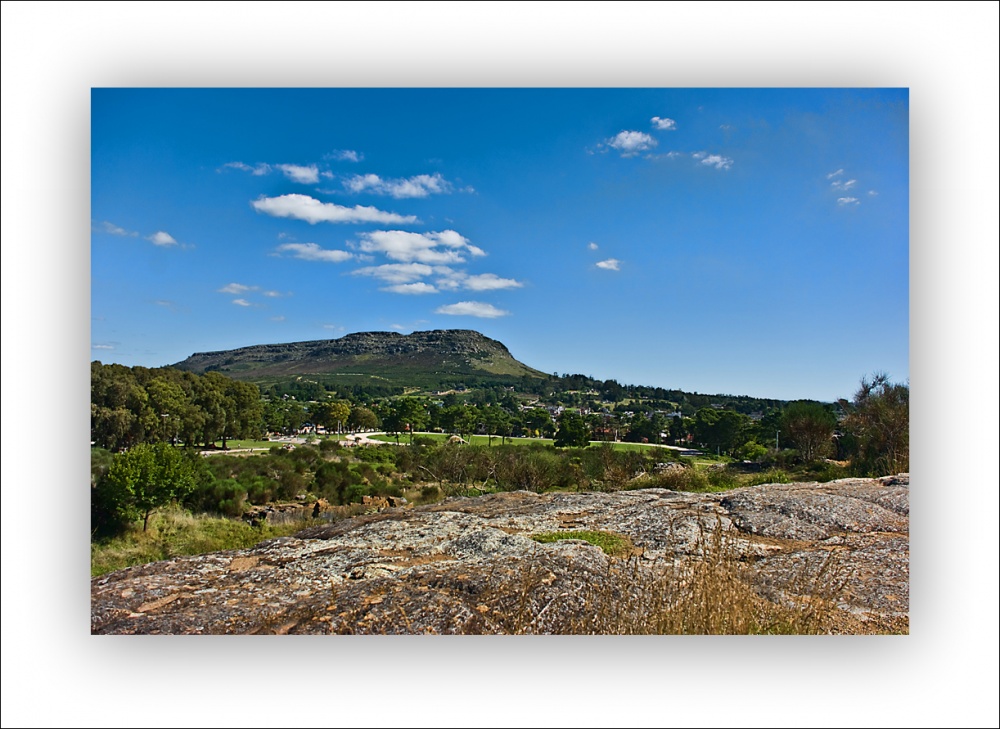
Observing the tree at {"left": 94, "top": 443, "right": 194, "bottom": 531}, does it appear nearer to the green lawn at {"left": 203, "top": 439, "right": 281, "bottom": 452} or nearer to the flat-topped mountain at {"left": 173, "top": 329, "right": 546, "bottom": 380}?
the green lawn at {"left": 203, "top": 439, "right": 281, "bottom": 452}

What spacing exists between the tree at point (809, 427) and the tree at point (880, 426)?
20 centimetres

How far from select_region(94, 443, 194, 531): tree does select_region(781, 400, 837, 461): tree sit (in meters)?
5.24

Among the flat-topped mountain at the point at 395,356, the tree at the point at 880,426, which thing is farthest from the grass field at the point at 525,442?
the tree at the point at 880,426

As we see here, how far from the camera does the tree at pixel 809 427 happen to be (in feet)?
17.7

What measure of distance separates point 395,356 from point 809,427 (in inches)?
156

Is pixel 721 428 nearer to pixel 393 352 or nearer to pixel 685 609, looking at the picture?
pixel 685 609

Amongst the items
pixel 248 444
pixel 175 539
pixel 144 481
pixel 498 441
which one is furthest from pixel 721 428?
pixel 144 481

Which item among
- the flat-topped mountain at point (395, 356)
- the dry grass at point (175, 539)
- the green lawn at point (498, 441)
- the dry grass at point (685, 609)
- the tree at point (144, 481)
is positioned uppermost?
the flat-topped mountain at point (395, 356)

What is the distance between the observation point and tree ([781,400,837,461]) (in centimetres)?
541

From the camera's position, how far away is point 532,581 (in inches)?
156

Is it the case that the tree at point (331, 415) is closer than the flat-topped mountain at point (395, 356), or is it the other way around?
the flat-topped mountain at point (395, 356)

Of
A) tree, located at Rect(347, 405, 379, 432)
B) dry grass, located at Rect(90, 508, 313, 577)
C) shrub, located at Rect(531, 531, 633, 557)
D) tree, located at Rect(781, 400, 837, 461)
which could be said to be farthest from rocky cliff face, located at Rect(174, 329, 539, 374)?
tree, located at Rect(781, 400, 837, 461)

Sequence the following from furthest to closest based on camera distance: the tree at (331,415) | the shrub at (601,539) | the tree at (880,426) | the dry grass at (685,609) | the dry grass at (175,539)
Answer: the tree at (331,415)
the tree at (880,426)
the shrub at (601,539)
the dry grass at (175,539)
the dry grass at (685,609)

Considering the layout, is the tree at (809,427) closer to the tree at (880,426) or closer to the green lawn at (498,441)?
the tree at (880,426)
